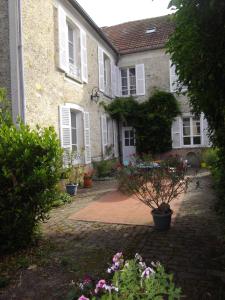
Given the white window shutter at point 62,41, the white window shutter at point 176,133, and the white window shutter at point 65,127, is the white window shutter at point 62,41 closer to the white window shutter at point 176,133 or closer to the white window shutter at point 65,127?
the white window shutter at point 65,127

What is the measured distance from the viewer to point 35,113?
754cm

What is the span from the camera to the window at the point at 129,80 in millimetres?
15930

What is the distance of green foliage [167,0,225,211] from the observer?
114 inches

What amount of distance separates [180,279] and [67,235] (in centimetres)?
225

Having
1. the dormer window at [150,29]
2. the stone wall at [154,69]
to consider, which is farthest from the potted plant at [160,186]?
the dormer window at [150,29]

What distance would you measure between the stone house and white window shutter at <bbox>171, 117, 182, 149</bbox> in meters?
0.05

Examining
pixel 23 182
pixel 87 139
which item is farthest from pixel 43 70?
pixel 23 182

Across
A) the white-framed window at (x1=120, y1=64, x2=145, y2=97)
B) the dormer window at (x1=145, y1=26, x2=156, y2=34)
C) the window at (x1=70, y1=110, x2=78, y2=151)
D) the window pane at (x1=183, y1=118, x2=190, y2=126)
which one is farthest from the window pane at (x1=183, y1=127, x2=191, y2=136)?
the window at (x1=70, y1=110, x2=78, y2=151)

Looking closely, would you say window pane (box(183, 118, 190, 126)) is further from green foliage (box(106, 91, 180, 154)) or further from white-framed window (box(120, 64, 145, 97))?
white-framed window (box(120, 64, 145, 97))

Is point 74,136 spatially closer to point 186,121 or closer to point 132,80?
point 132,80

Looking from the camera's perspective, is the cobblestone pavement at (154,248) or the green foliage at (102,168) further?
the green foliage at (102,168)

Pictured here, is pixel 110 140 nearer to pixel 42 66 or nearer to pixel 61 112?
pixel 61 112

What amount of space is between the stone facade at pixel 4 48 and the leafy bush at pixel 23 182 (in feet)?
10.4

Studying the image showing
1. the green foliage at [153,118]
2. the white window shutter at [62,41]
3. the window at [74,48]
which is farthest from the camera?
the green foliage at [153,118]
